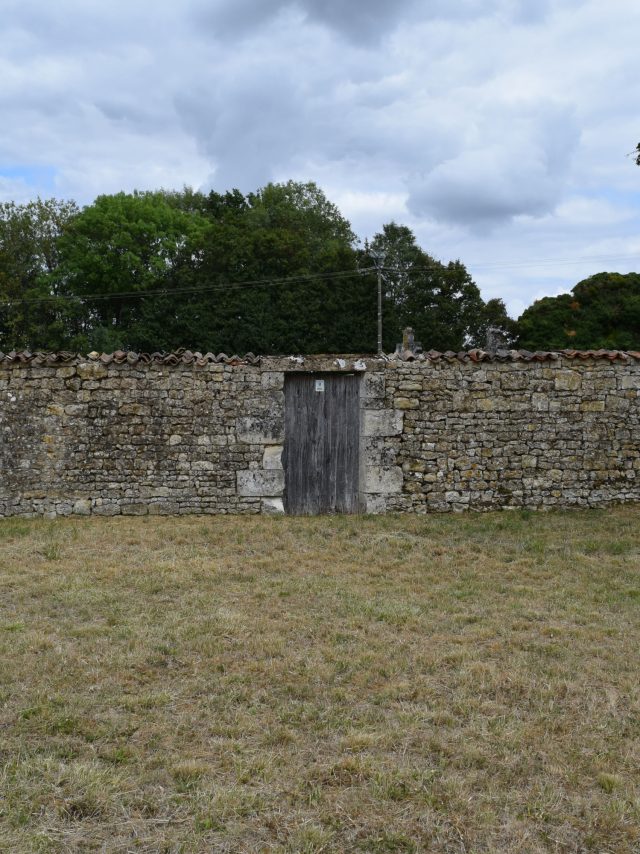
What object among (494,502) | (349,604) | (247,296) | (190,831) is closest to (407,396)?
(494,502)

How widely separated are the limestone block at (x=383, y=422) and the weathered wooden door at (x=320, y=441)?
0.82 feet

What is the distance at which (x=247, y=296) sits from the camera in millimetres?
29625

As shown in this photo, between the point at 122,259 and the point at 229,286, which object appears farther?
the point at 122,259

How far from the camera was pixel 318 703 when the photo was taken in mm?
4047

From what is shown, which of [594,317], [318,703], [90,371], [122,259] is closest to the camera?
[318,703]

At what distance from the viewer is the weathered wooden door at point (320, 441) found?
9.77m

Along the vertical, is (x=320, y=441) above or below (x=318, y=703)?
above

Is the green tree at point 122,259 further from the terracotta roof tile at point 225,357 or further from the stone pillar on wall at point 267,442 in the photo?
the stone pillar on wall at point 267,442

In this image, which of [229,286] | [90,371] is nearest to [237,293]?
[229,286]

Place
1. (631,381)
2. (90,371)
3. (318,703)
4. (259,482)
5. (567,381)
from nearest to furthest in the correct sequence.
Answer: (318,703) → (90,371) → (259,482) → (567,381) → (631,381)

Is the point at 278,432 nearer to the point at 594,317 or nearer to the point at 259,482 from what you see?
the point at 259,482

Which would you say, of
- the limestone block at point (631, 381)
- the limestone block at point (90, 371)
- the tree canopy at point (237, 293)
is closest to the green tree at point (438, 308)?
the tree canopy at point (237, 293)

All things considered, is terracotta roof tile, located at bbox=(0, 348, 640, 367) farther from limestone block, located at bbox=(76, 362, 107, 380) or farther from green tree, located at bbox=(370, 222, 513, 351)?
green tree, located at bbox=(370, 222, 513, 351)

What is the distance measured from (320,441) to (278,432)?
63 centimetres
